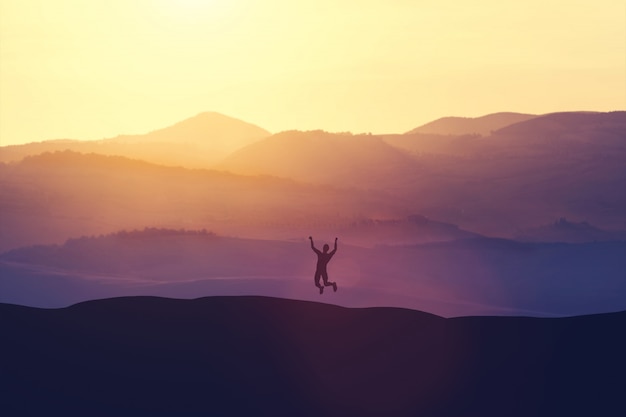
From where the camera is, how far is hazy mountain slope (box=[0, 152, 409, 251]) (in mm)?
83750

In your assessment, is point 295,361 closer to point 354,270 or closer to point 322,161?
point 354,270

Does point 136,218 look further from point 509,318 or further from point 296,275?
point 509,318

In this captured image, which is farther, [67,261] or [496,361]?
[67,261]

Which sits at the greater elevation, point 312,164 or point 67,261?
point 312,164

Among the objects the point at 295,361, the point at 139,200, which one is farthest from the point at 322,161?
the point at 295,361

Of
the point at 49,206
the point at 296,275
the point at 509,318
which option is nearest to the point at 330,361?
the point at 509,318

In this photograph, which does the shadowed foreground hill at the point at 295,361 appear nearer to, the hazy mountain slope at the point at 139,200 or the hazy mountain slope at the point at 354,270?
the hazy mountain slope at the point at 354,270

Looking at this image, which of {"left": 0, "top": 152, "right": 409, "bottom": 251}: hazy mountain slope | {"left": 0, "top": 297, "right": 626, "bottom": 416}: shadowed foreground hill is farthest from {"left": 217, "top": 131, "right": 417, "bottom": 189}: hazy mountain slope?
{"left": 0, "top": 297, "right": 626, "bottom": 416}: shadowed foreground hill

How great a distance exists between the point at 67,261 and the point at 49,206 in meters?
21.1

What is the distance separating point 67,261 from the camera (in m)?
71.0

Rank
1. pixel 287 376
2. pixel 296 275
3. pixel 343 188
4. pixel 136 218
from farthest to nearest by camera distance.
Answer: pixel 343 188, pixel 136 218, pixel 296 275, pixel 287 376

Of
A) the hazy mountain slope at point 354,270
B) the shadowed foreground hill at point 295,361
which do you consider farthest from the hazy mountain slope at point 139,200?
the shadowed foreground hill at point 295,361

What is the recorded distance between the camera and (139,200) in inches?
3632

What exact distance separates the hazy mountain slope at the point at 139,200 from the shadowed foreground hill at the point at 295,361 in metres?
43.7
